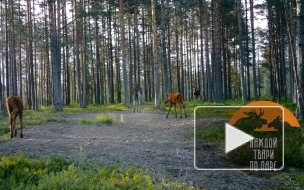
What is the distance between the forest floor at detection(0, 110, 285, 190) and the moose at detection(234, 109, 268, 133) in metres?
0.89

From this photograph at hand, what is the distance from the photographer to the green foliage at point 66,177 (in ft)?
13.8

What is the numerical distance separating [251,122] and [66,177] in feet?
15.3

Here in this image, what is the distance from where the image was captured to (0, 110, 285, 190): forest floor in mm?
4969

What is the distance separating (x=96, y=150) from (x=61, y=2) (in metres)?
20.4

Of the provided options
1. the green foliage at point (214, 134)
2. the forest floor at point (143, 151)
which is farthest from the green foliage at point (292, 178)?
the green foliage at point (214, 134)

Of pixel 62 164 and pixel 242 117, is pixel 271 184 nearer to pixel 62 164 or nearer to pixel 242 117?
pixel 242 117

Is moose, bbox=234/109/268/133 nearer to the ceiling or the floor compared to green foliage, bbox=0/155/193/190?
nearer to the ceiling

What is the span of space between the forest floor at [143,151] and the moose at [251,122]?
0.89m

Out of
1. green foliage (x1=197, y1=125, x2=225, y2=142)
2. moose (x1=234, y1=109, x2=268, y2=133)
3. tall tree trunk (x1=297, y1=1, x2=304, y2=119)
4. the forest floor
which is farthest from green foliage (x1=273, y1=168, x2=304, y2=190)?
tall tree trunk (x1=297, y1=1, x2=304, y2=119)

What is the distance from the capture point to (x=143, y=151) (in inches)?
286
